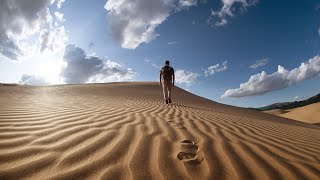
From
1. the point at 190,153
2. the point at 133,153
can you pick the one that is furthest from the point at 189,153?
the point at 133,153

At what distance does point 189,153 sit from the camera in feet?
9.91

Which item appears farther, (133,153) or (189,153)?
(189,153)

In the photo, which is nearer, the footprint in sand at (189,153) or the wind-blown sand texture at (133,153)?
the wind-blown sand texture at (133,153)

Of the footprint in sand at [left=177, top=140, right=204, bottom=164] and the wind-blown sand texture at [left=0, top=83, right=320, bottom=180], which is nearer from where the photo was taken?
the wind-blown sand texture at [left=0, top=83, right=320, bottom=180]

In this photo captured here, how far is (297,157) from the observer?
3352 millimetres

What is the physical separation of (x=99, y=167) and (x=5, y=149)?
1016mm

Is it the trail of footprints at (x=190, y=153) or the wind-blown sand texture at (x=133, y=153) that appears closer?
the wind-blown sand texture at (x=133, y=153)

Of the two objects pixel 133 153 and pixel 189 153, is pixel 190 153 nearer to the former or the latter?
pixel 189 153

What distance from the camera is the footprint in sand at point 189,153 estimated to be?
2.78m

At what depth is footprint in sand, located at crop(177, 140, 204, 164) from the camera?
2782 mm

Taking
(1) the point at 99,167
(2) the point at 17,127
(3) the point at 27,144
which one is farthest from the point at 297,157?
(2) the point at 17,127

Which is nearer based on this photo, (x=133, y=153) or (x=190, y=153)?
(x=133, y=153)

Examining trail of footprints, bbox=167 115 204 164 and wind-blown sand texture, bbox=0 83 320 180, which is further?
trail of footprints, bbox=167 115 204 164

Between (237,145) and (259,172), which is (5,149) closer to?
(259,172)
